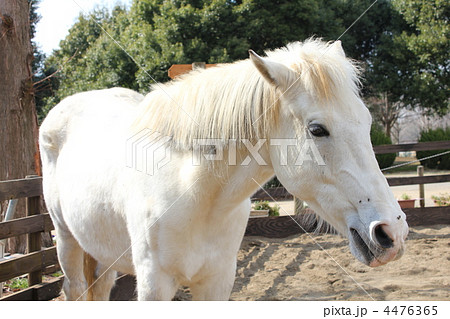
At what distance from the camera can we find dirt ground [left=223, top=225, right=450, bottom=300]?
3674 millimetres

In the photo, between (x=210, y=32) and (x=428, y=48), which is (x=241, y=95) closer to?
(x=210, y=32)

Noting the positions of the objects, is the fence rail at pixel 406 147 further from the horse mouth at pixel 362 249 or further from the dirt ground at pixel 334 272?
the horse mouth at pixel 362 249

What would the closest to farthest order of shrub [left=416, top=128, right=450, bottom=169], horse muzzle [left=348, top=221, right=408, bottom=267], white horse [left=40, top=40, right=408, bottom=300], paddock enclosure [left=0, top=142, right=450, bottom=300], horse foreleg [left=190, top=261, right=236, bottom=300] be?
horse muzzle [left=348, top=221, right=408, bottom=267], white horse [left=40, top=40, right=408, bottom=300], horse foreleg [left=190, top=261, right=236, bottom=300], paddock enclosure [left=0, top=142, right=450, bottom=300], shrub [left=416, top=128, right=450, bottom=169]

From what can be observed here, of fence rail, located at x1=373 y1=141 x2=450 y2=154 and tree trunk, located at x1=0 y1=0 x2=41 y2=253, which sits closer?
tree trunk, located at x1=0 y1=0 x2=41 y2=253

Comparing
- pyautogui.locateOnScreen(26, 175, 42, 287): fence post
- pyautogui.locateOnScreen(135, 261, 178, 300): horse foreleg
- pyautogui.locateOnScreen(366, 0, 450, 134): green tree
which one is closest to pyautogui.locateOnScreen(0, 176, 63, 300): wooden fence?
pyautogui.locateOnScreen(26, 175, 42, 287): fence post

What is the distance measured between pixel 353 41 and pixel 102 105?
1577 centimetres

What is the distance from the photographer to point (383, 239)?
148 cm

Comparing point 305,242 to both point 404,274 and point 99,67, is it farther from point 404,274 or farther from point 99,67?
point 99,67

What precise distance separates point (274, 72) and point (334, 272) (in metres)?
3.24

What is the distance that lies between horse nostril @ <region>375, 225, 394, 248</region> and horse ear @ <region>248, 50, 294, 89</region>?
28.8 inches

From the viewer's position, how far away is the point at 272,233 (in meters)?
5.77

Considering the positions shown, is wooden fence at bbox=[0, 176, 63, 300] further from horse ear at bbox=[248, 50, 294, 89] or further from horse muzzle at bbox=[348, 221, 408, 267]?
horse muzzle at bbox=[348, 221, 408, 267]

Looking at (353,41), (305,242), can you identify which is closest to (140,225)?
(305,242)
